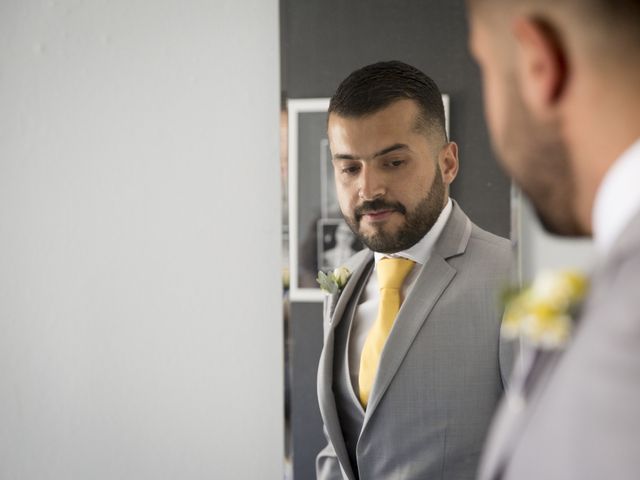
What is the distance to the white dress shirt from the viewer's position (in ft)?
5.52

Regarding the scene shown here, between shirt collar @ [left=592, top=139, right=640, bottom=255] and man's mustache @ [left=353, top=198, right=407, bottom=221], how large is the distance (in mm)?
817

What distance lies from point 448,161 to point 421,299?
32 cm

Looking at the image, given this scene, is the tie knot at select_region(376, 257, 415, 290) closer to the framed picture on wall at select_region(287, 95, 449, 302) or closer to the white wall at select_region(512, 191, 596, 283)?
the framed picture on wall at select_region(287, 95, 449, 302)

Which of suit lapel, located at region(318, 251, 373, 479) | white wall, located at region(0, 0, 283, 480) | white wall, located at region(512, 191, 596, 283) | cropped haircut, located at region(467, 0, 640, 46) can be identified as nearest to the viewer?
cropped haircut, located at region(467, 0, 640, 46)

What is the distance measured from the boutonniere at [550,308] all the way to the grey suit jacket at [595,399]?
0.05 meters

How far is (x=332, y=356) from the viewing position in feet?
5.80

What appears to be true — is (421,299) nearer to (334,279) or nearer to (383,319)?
(383,319)

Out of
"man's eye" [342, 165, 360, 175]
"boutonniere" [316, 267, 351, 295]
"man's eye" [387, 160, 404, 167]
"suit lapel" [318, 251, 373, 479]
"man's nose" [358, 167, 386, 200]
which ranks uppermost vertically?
"man's eye" [387, 160, 404, 167]

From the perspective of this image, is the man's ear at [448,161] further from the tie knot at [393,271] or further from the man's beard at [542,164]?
Result: the man's beard at [542,164]

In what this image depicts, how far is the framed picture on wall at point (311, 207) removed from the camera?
69.7 inches

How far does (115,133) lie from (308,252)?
687mm

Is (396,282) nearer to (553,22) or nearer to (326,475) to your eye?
(326,475)

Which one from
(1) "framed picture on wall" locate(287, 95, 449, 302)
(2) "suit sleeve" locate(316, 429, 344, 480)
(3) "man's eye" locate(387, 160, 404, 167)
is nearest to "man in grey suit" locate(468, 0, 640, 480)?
(3) "man's eye" locate(387, 160, 404, 167)

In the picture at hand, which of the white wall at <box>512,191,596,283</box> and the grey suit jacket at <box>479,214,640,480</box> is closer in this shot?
the grey suit jacket at <box>479,214,640,480</box>
